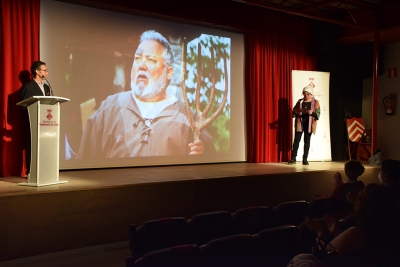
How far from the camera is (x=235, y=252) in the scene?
1781mm

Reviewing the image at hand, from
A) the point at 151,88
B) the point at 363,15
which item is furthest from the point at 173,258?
the point at 363,15

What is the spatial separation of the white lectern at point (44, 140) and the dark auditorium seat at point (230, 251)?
2.46 metres

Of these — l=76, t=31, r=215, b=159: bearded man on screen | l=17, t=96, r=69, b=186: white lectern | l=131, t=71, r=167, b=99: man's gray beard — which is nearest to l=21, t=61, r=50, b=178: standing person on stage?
l=17, t=96, r=69, b=186: white lectern

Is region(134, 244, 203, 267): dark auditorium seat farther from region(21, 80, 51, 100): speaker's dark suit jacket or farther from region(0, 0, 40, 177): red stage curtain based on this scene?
region(0, 0, 40, 177): red stage curtain

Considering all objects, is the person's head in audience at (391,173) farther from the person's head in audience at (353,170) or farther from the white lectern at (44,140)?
the white lectern at (44,140)

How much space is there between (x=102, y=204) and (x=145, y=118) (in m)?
2.48

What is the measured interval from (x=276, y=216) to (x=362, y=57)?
6.69 meters

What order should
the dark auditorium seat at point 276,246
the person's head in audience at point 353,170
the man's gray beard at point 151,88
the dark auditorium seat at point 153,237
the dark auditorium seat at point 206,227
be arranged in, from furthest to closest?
1. the man's gray beard at point 151,88
2. the person's head in audience at point 353,170
3. the dark auditorium seat at point 206,227
4. the dark auditorium seat at point 153,237
5. the dark auditorium seat at point 276,246

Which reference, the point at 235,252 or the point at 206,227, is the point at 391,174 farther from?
the point at 235,252

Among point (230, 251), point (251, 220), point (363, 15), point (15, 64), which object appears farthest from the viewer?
point (363, 15)

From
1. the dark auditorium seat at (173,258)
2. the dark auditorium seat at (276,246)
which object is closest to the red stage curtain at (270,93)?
the dark auditorium seat at (276,246)

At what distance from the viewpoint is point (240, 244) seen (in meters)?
1.80

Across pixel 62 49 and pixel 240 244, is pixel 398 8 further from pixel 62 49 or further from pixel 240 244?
pixel 240 244

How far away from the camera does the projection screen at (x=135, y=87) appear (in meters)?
5.38
